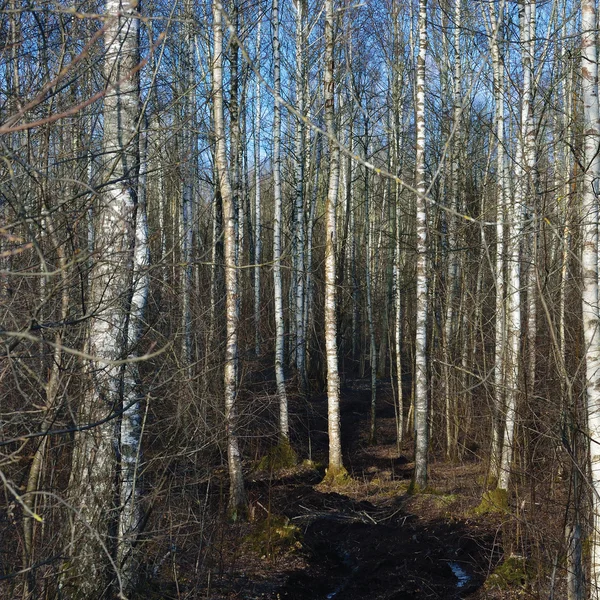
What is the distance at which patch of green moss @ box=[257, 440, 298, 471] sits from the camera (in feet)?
37.6

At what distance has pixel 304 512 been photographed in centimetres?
965

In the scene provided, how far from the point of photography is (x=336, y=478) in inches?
439

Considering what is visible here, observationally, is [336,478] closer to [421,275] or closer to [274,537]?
[274,537]

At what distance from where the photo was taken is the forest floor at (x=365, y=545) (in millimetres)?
6758

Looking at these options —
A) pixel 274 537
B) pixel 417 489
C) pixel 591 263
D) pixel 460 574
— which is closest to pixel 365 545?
pixel 274 537

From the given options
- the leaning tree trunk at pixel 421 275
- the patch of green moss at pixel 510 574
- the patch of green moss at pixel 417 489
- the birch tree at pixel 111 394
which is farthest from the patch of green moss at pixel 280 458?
the birch tree at pixel 111 394

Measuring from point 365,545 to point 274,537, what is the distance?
48.8 inches

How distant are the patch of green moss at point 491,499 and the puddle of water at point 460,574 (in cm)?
124

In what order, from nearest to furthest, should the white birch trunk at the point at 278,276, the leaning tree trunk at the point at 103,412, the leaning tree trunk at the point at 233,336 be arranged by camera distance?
1. the leaning tree trunk at the point at 103,412
2. the leaning tree trunk at the point at 233,336
3. the white birch trunk at the point at 278,276

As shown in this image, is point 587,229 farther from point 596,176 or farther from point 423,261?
point 423,261

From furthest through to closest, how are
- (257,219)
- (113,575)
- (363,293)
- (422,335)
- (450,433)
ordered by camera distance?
1. (363,293)
2. (257,219)
3. (450,433)
4. (422,335)
5. (113,575)

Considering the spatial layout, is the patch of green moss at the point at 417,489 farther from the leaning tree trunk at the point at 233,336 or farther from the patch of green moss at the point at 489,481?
the leaning tree trunk at the point at 233,336

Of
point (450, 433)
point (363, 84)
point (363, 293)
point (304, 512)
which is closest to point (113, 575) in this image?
point (304, 512)

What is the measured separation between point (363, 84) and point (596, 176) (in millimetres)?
16142
